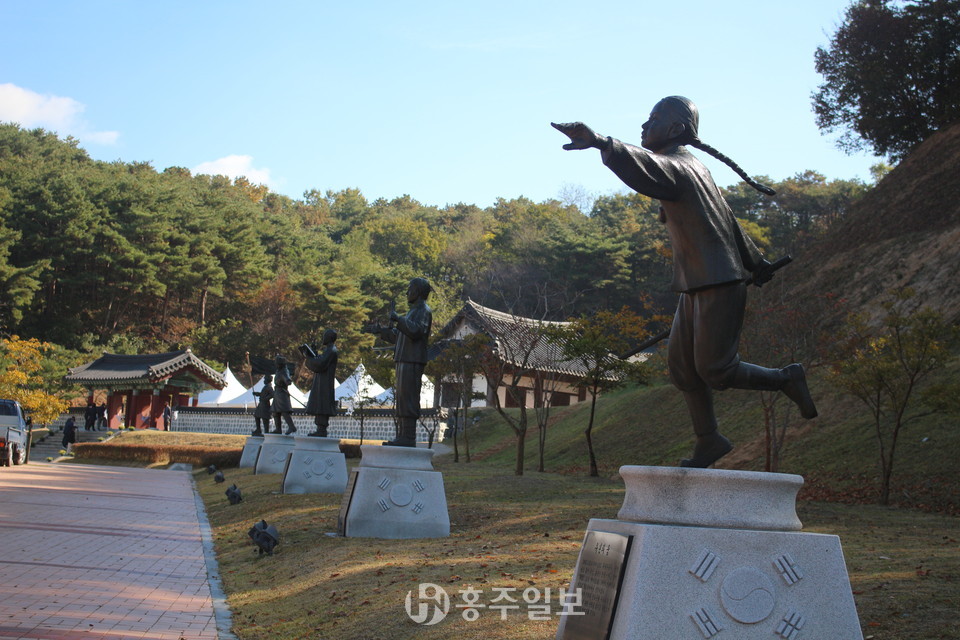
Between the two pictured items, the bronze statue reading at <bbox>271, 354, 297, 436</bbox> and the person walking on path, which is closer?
the bronze statue reading at <bbox>271, 354, 297, 436</bbox>

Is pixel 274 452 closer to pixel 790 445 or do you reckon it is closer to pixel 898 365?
pixel 790 445

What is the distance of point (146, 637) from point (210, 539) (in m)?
6.18

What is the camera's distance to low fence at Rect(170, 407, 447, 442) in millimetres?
33219

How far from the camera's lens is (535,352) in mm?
34719

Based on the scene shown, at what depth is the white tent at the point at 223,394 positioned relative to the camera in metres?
43.2

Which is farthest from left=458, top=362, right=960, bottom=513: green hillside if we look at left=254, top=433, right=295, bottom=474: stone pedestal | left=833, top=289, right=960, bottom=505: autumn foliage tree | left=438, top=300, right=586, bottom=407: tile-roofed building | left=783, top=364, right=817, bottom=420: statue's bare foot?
left=783, top=364, right=817, bottom=420: statue's bare foot

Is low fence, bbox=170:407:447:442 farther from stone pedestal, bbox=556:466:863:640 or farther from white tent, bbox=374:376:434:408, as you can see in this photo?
stone pedestal, bbox=556:466:863:640

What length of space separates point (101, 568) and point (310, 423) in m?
27.8

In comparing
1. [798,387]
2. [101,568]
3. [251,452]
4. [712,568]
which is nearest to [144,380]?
[251,452]

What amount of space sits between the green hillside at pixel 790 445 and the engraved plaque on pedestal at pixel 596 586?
10108 mm

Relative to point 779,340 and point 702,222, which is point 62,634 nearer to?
point 702,222

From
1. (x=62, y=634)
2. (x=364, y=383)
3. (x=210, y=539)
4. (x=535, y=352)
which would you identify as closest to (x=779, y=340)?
(x=210, y=539)

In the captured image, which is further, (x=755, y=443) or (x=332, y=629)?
(x=755, y=443)

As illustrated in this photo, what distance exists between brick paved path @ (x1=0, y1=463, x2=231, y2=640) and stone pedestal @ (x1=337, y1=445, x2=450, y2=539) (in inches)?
69.5
